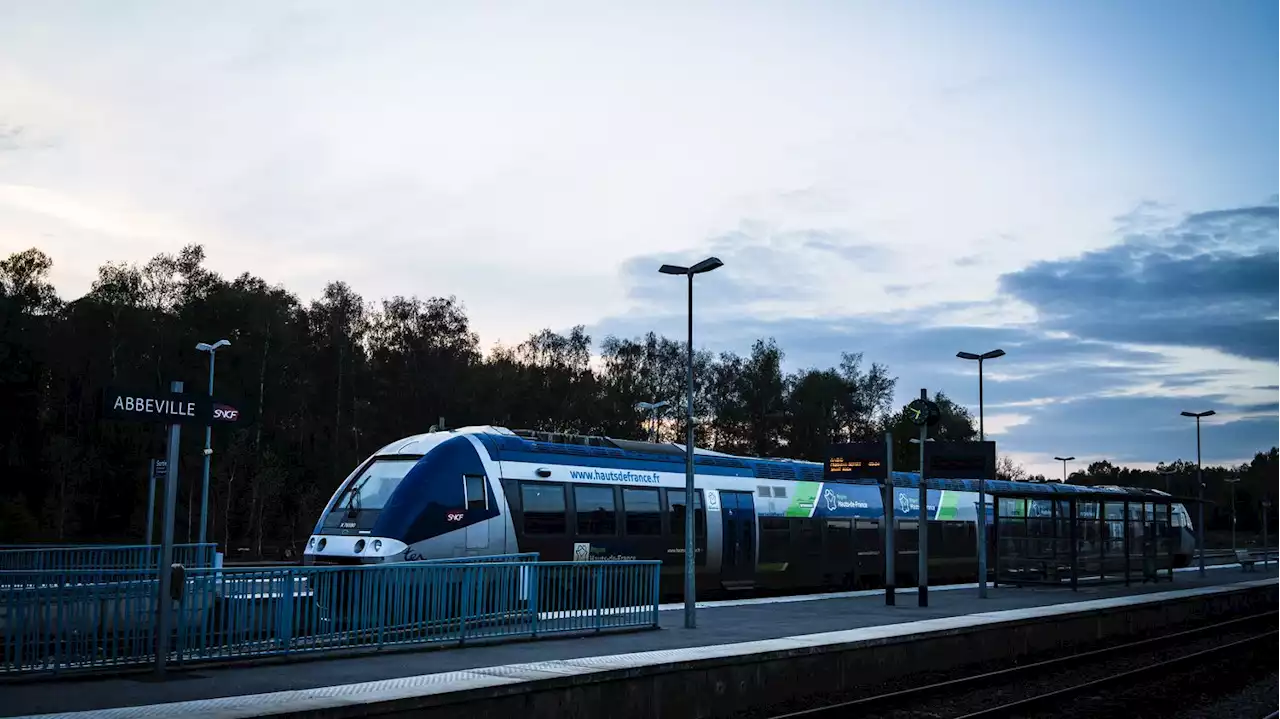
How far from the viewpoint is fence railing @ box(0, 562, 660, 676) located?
13.3 metres

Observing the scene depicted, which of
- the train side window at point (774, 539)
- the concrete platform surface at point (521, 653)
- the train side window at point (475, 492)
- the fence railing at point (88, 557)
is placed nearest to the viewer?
the concrete platform surface at point (521, 653)

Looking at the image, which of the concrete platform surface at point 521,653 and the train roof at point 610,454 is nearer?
the concrete platform surface at point 521,653

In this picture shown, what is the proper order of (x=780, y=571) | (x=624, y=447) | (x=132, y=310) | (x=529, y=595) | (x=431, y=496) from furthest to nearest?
(x=132, y=310)
(x=780, y=571)
(x=624, y=447)
(x=431, y=496)
(x=529, y=595)

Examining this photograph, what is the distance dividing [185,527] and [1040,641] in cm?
5047

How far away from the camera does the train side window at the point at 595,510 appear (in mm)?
25859

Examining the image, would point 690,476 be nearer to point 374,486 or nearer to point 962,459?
point 374,486

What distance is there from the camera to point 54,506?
197 feet

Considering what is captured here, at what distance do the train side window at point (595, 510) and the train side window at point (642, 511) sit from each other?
48cm

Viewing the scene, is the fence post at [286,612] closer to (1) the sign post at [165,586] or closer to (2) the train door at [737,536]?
(1) the sign post at [165,586]

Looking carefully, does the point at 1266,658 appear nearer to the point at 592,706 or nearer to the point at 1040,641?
the point at 1040,641

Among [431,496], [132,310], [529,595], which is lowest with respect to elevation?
[529,595]

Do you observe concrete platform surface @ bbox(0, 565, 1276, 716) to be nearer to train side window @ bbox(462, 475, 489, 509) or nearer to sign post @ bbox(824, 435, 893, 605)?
sign post @ bbox(824, 435, 893, 605)

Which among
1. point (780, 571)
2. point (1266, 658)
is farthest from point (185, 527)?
point (1266, 658)

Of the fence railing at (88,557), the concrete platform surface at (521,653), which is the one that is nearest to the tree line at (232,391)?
the fence railing at (88,557)
